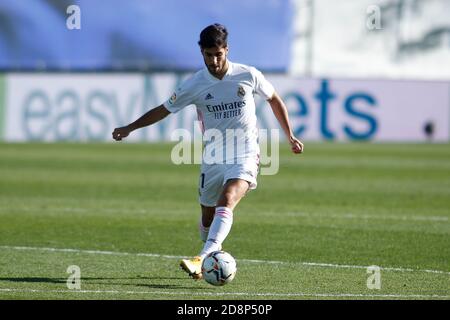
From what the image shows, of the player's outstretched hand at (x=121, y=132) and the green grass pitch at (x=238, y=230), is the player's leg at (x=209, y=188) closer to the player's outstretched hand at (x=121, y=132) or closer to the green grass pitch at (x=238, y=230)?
the green grass pitch at (x=238, y=230)

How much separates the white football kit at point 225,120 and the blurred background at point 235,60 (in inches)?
804

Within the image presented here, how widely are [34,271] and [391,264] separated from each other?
138 inches

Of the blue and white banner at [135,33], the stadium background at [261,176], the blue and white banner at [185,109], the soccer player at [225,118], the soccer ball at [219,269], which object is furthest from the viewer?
the blue and white banner at [135,33]

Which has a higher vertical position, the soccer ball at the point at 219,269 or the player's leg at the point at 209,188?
the player's leg at the point at 209,188

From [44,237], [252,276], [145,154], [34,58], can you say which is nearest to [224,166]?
[252,276]

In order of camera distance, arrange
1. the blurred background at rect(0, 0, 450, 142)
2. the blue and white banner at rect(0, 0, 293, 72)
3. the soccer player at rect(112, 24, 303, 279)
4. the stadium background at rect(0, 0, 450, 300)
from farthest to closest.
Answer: the blue and white banner at rect(0, 0, 293, 72)
the blurred background at rect(0, 0, 450, 142)
the stadium background at rect(0, 0, 450, 300)
the soccer player at rect(112, 24, 303, 279)

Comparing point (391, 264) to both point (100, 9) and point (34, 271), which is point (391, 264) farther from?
point (100, 9)

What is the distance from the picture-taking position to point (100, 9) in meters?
35.7

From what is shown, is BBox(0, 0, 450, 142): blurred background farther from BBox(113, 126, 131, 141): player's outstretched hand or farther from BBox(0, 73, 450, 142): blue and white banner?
BBox(113, 126, 131, 141): player's outstretched hand

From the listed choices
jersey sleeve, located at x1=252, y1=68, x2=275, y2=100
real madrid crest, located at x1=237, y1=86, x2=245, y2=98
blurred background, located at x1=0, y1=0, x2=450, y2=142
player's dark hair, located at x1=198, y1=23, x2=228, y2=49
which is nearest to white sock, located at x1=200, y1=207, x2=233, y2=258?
real madrid crest, located at x1=237, y1=86, x2=245, y2=98

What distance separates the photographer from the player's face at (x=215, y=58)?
30.2 feet

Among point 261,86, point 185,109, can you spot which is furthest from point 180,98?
point 185,109

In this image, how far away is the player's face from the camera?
922cm

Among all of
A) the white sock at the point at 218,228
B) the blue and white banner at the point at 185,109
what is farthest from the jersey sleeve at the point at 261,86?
the blue and white banner at the point at 185,109
